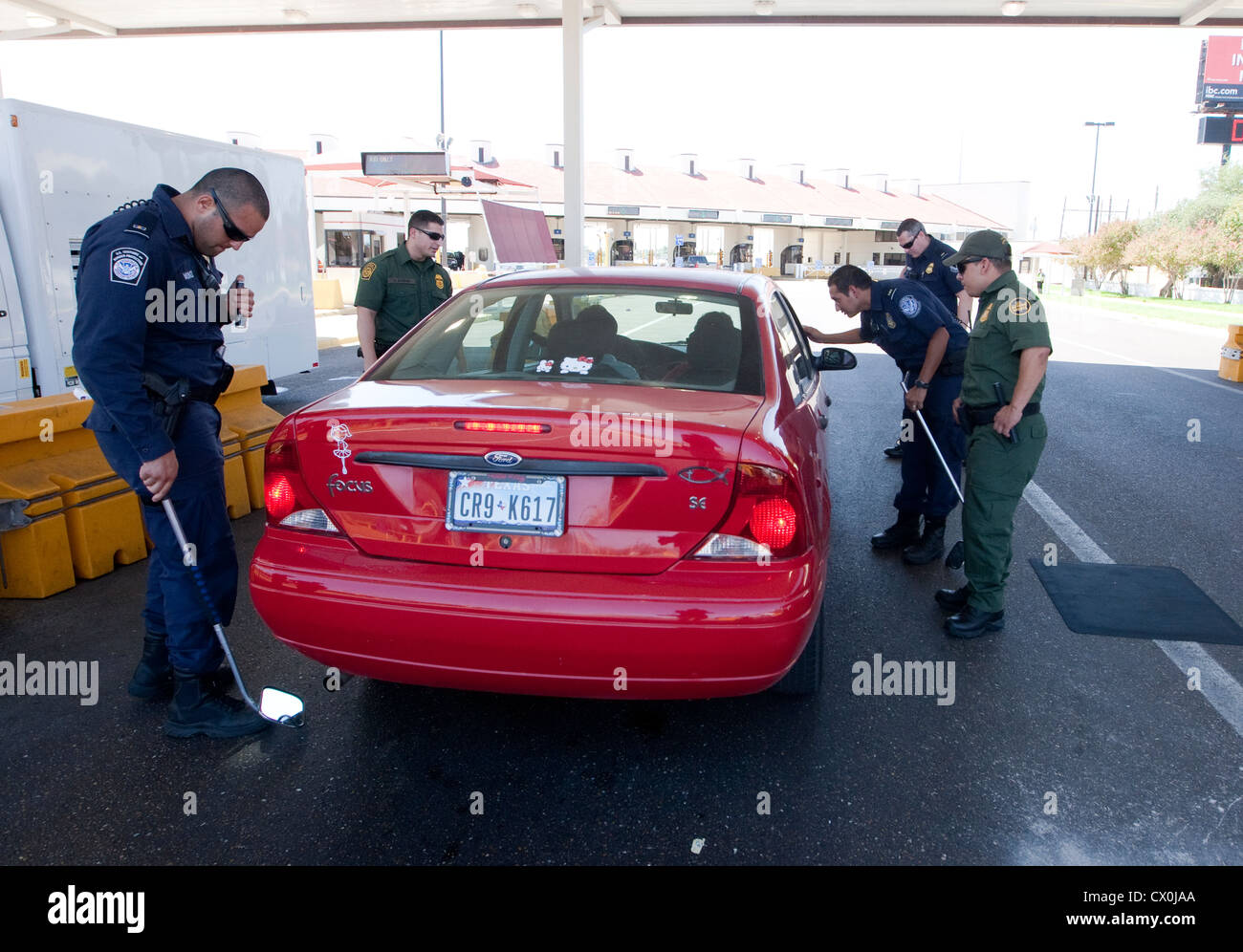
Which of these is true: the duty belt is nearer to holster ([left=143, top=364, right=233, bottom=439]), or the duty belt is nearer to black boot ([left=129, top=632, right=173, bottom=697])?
holster ([left=143, top=364, right=233, bottom=439])

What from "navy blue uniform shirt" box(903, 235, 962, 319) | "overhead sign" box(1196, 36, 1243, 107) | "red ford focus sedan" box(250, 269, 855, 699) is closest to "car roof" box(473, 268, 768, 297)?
"red ford focus sedan" box(250, 269, 855, 699)

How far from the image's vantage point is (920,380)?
494 cm

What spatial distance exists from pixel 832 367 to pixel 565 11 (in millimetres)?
10240

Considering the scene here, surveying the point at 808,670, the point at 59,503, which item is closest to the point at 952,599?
the point at 808,670

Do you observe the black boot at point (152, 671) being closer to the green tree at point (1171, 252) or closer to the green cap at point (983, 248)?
the green cap at point (983, 248)

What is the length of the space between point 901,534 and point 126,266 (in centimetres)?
403

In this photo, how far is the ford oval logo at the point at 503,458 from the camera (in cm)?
249

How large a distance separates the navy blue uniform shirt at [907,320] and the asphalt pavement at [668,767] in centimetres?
145

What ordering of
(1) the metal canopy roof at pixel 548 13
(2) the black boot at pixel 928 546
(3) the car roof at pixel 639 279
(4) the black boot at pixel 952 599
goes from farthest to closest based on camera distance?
(1) the metal canopy roof at pixel 548 13 → (2) the black boot at pixel 928 546 → (4) the black boot at pixel 952 599 → (3) the car roof at pixel 639 279

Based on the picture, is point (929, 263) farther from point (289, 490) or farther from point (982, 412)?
point (289, 490)

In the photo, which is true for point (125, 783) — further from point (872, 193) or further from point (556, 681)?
point (872, 193)

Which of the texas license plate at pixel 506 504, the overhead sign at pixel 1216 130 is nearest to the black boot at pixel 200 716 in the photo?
the texas license plate at pixel 506 504

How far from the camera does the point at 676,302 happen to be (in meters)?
3.52

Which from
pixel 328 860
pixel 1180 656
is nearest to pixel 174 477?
pixel 328 860
